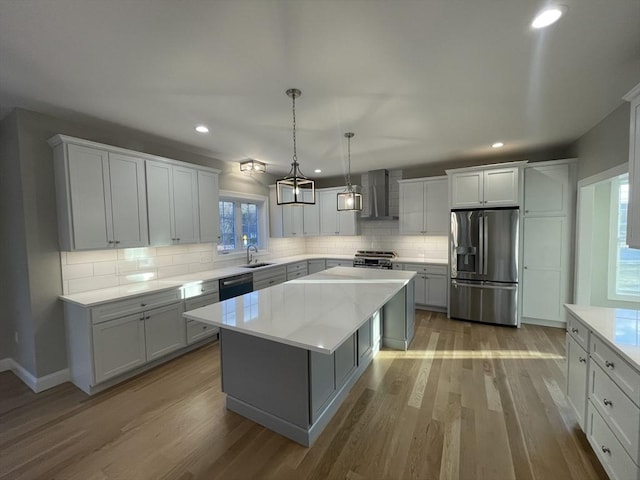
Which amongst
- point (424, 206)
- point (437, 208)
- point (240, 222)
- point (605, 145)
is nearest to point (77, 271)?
point (240, 222)

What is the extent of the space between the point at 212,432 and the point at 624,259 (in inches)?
214

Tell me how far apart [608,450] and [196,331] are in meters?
3.67

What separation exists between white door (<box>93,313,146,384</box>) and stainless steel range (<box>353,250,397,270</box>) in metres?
3.64

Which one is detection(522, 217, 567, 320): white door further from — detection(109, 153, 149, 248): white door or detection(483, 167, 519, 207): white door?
detection(109, 153, 149, 248): white door

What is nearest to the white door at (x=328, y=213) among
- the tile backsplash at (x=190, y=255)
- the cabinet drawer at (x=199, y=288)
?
the tile backsplash at (x=190, y=255)

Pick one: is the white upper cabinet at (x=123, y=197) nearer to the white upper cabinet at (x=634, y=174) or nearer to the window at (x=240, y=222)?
the window at (x=240, y=222)

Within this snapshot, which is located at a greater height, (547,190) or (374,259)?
(547,190)

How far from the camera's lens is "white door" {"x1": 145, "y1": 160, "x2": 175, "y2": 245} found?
10.5ft

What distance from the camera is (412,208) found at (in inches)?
196

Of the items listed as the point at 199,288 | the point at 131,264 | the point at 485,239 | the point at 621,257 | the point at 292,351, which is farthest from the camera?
the point at 485,239

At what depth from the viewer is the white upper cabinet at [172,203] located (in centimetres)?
323

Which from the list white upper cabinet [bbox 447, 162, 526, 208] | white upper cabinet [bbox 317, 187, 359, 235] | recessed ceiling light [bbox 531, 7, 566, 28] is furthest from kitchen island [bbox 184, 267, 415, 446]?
white upper cabinet [bbox 317, 187, 359, 235]

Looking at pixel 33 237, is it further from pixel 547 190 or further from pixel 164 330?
pixel 547 190

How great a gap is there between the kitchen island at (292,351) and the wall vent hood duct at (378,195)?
110 inches
